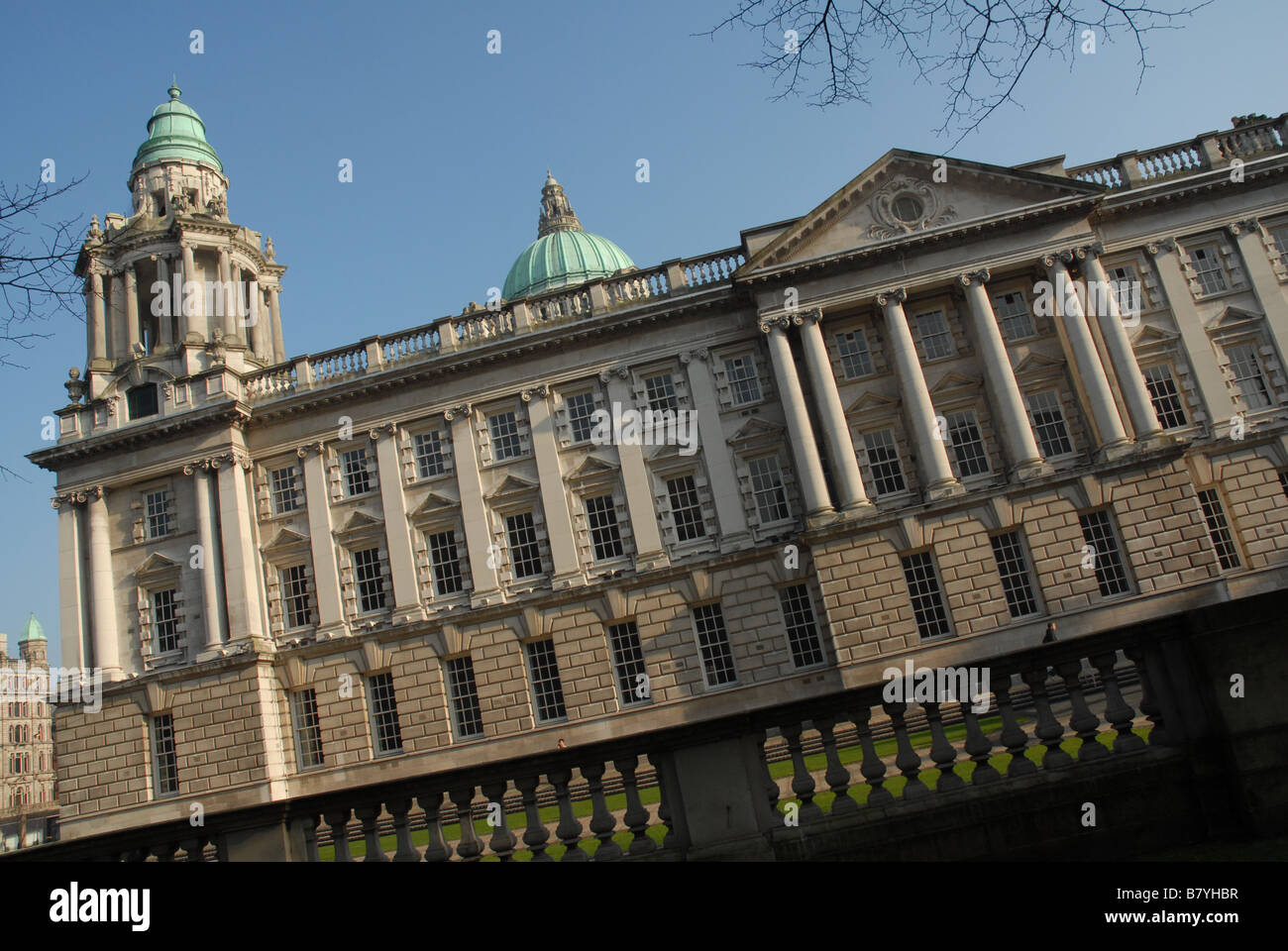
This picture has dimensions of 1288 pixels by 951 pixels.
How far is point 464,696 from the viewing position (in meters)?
35.6

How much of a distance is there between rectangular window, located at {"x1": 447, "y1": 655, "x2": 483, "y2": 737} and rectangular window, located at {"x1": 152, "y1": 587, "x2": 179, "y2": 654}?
1159 cm

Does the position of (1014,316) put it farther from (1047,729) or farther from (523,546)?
(1047,729)

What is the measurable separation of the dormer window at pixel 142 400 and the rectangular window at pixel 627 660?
22.5 metres

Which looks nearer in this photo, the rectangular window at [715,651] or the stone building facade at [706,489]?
the stone building facade at [706,489]

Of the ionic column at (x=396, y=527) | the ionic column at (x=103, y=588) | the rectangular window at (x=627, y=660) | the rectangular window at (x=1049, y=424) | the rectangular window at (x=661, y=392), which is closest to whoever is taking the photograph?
the rectangular window at (x=1049, y=424)

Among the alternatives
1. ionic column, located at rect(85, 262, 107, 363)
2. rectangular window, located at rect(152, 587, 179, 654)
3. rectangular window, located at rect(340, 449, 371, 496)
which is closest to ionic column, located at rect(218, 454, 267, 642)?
rectangular window, located at rect(152, 587, 179, 654)

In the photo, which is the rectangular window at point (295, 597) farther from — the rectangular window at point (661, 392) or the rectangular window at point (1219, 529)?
the rectangular window at point (1219, 529)

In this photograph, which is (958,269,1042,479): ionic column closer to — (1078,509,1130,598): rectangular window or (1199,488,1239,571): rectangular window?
(1078,509,1130,598): rectangular window

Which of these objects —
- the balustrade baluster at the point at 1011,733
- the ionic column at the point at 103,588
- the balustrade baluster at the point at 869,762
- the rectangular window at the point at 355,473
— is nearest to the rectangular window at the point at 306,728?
the ionic column at the point at 103,588

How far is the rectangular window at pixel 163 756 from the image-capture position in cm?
3644

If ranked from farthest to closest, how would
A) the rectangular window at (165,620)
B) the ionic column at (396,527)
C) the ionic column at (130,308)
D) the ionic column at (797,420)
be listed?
the ionic column at (130,308)
the rectangular window at (165,620)
the ionic column at (396,527)
the ionic column at (797,420)

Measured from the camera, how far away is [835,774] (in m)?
7.55

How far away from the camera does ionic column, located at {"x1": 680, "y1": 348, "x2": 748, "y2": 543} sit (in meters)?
35.0
